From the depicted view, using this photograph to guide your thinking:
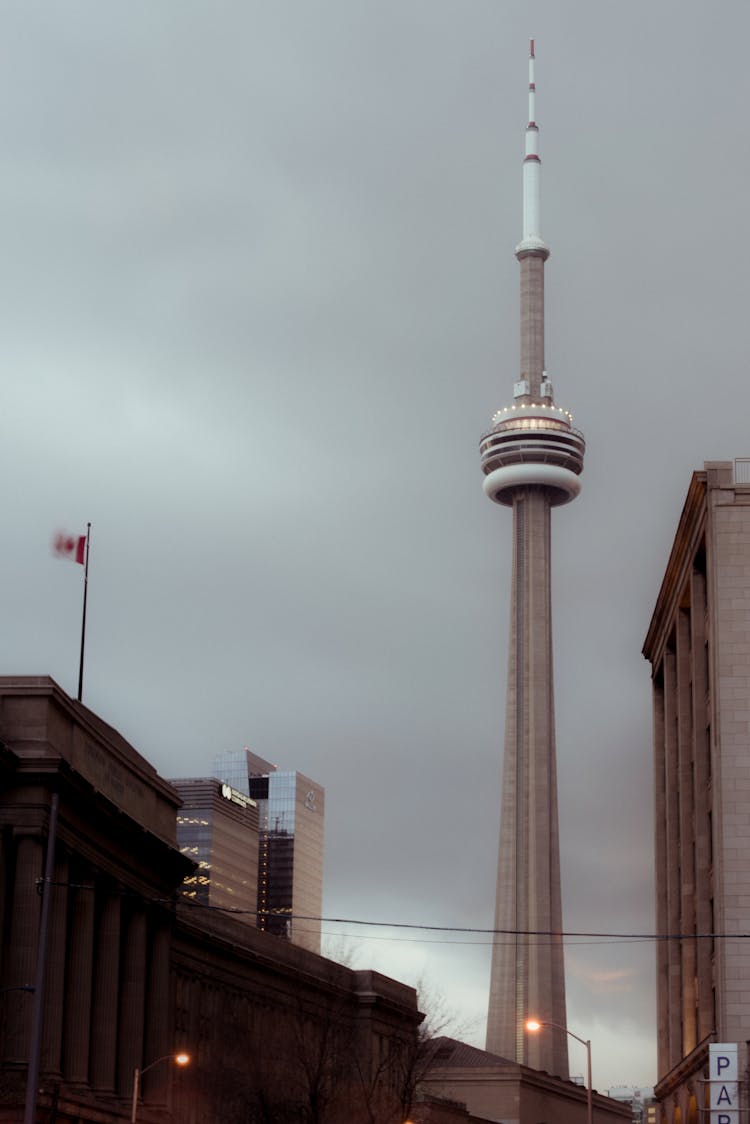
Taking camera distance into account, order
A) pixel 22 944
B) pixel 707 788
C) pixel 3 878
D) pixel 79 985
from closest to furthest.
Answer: pixel 22 944, pixel 3 878, pixel 79 985, pixel 707 788

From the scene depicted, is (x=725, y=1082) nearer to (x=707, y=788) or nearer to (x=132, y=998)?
(x=707, y=788)

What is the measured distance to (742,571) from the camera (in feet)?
263

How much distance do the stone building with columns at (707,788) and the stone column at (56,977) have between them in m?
23.9

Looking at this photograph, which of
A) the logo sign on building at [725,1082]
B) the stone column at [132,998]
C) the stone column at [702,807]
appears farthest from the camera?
the stone column at [132,998]

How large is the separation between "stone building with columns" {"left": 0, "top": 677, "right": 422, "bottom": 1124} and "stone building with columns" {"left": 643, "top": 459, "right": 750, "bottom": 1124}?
2077 cm

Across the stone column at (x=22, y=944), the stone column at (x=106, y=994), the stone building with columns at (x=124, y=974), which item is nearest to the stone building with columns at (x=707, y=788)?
the stone building with columns at (x=124, y=974)

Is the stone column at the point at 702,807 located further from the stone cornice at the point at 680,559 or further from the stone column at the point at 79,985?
the stone column at the point at 79,985

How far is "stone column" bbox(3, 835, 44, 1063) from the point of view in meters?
73.5

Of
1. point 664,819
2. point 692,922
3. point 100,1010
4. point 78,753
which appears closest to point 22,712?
point 78,753

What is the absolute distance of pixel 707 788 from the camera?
282ft

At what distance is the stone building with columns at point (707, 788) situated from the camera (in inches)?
3007

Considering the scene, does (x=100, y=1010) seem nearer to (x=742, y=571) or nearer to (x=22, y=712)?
(x=22, y=712)

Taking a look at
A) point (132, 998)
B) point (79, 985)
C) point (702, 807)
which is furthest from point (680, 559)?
point (79, 985)

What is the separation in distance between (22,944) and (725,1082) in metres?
25.5
